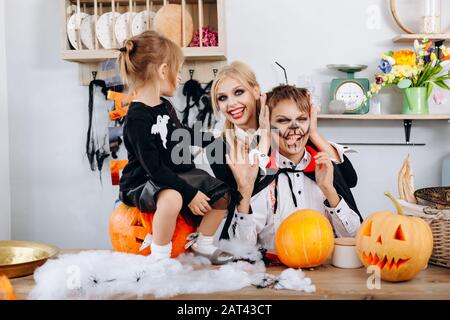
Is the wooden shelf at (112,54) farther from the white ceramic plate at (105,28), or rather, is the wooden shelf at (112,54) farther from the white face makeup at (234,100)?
the white face makeup at (234,100)

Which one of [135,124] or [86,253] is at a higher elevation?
[135,124]

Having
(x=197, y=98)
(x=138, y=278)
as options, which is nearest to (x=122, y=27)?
(x=197, y=98)

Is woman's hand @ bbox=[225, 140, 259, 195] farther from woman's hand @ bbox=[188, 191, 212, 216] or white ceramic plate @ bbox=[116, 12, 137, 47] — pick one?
white ceramic plate @ bbox=[116, 12, 137, 47]

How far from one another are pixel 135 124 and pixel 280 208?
1.55 feet

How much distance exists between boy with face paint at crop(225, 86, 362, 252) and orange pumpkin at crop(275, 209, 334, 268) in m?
0.21

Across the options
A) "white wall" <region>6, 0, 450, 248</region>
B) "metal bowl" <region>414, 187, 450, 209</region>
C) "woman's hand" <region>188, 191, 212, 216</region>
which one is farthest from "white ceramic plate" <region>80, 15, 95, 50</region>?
"metal bowl" <region>414, 187, 450, 209</region>

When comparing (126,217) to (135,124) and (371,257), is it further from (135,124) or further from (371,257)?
(371,257)

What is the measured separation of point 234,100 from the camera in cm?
140

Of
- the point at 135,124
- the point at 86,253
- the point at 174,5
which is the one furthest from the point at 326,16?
the point at 86,253

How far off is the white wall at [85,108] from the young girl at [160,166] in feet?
3.04

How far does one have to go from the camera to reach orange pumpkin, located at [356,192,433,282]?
1.08 metres

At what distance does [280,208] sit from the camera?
1.47 m
